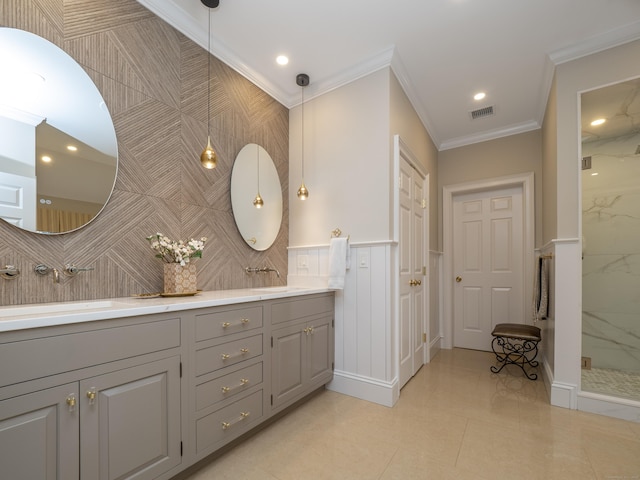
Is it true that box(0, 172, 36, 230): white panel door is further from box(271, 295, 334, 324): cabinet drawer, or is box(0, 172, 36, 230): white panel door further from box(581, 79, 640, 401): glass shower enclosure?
box(581, 79, 640, 401): glass shower enclosure

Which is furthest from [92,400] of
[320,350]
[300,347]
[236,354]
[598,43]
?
[598,43]

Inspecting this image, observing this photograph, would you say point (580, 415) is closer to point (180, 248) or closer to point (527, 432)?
point (527, 432)

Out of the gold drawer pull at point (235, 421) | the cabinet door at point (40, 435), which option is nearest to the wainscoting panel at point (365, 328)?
the gold drawer pull at point (235, 421)

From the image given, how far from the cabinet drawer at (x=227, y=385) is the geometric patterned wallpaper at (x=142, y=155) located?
0.77m

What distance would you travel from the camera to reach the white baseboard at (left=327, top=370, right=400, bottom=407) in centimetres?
238

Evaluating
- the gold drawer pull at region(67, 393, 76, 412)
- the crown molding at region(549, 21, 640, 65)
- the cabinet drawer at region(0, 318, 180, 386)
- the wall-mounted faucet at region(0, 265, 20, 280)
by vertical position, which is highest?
the crown molding at region(549, 21, 640, 65)

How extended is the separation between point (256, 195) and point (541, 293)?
2.87 m

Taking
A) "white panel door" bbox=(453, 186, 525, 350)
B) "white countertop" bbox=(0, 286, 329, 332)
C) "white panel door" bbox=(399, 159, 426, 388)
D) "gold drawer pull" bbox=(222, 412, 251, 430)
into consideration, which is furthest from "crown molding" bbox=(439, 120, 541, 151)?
"gold drawer pull" bbox=(222, 412, 251, 430)

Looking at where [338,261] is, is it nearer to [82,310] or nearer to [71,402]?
[82,310]

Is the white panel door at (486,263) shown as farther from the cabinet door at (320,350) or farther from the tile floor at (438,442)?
the cabinet door at (320,350)

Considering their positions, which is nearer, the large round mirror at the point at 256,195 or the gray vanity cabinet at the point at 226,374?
the gray vanity cabinet at the point at 226,374

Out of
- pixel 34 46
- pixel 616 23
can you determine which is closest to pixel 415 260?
pixel 616 23

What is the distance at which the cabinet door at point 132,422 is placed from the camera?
3.80ft

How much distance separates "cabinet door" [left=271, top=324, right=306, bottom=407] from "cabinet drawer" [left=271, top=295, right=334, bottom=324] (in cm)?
8
